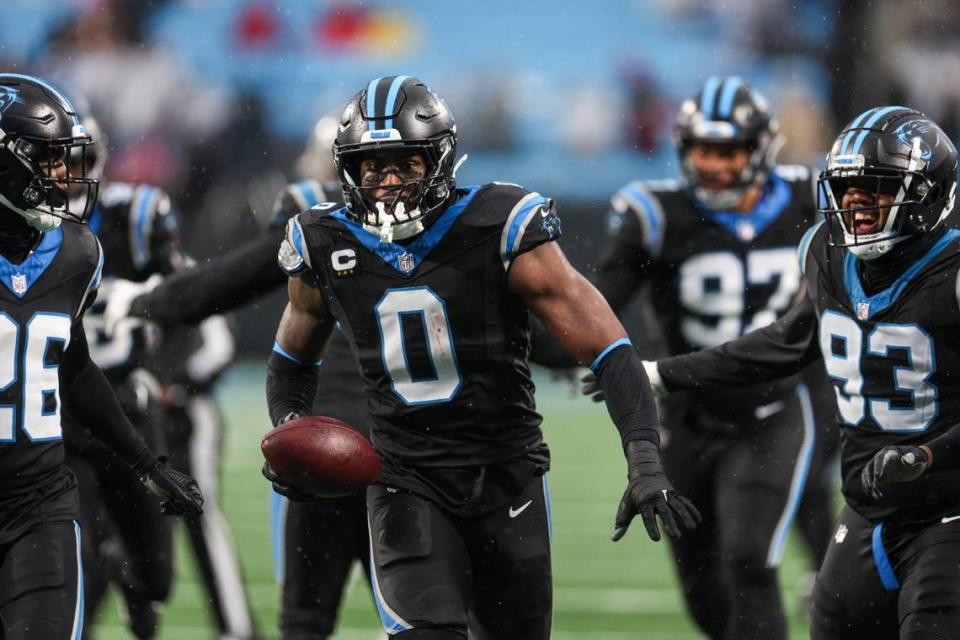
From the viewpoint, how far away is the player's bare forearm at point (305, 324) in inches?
153

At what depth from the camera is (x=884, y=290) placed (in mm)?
3818

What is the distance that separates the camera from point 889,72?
1319cm

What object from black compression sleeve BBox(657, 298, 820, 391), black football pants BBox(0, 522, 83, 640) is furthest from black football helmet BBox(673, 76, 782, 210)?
black football pants BBox(0, 522, 83, 640)

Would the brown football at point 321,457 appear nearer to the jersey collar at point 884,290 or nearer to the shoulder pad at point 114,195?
the jersey collar at point 884,290

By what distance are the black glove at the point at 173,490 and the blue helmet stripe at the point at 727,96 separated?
239 cm

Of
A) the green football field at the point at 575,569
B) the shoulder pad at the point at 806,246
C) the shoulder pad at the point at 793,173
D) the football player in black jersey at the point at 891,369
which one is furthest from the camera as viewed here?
the green football field at the point at 575,569

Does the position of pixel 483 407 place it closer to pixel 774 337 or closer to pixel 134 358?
pixel 774 337

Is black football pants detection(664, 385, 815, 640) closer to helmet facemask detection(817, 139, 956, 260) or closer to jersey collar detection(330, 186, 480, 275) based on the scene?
helmet facemask detection(817, 139, 956, 260)

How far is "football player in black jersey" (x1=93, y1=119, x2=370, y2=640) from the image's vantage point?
15.0ft

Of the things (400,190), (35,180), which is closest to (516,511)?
(400,190)

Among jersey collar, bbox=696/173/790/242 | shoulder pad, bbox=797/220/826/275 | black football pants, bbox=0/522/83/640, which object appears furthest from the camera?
jersey collar, bbox=696/173/790/242

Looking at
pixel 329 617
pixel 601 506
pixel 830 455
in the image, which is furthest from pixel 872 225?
pixel 601 506

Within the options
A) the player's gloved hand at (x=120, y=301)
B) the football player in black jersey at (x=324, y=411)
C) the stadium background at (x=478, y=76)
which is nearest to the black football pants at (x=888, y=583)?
the football player in black jersey at (x=324, y=411)

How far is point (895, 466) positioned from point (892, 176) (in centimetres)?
72
